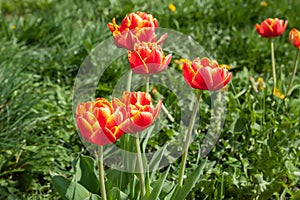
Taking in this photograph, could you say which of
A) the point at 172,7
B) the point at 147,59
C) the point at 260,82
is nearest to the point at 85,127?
the point at 147,59

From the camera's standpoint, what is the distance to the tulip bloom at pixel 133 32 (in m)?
1.77

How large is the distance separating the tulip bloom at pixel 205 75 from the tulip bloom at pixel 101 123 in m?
0.28

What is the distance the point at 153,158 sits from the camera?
1.99 meters

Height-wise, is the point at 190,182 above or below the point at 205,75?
below

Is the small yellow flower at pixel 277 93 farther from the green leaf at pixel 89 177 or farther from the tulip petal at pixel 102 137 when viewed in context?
the tulip petal at pixel 102 137

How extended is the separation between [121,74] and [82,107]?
5.63 ft

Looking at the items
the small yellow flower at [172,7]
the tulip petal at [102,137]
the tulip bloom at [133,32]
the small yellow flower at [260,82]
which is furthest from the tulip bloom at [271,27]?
the small yellow flower at [172,7]

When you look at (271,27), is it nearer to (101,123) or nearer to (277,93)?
(277,93)

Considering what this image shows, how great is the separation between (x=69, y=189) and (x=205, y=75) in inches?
21.5

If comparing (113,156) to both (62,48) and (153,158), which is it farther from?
(62,48)

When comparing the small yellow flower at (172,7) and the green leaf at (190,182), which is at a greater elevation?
the green leaf at (190,182)

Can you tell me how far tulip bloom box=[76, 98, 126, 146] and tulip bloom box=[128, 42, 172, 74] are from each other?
256 millimetres

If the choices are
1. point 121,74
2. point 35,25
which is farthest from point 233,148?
point 35,25

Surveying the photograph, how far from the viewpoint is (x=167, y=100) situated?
2.72 metres
